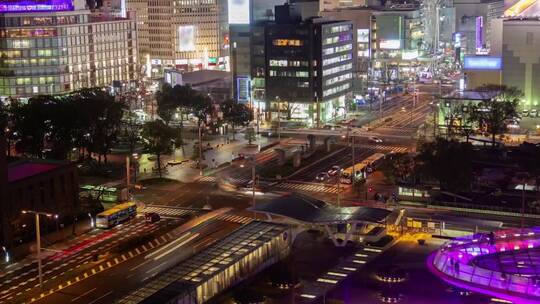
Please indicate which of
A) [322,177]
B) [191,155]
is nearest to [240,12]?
[191,155]

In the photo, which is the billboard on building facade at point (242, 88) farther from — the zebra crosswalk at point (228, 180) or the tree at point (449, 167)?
the tree at point (449, 167)

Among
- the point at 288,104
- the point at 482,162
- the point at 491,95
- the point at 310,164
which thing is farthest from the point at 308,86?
the point at 482,162

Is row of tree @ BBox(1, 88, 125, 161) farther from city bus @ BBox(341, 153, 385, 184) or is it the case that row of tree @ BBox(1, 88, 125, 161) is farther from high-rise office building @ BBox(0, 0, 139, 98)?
high-rise office building @ BBox(0, 0, 139, 98)

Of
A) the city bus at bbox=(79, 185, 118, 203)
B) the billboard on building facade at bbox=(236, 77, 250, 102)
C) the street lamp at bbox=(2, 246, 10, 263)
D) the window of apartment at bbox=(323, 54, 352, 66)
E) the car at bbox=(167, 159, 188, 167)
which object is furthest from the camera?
the billboard on building facade at bbox=(236, 77, 250, 102)

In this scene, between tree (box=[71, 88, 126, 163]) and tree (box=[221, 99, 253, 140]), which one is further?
tree (box=[221, 99, 253, 140])

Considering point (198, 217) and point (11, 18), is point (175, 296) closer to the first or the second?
point (198, 217)

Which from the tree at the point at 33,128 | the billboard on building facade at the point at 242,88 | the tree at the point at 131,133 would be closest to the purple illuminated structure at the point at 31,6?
the tree at the point at 131,133

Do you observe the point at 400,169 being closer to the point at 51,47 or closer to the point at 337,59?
the point at 337,59

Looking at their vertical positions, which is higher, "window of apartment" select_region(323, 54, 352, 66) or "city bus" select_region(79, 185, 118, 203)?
"window of apartment" select_region(323, 54, 352, 66)

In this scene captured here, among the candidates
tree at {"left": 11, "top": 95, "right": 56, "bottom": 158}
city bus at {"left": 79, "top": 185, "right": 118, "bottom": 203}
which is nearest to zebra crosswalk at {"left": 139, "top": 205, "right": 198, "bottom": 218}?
city bus at {"left": 79, "top": 185, "right": 118, "bottom": 203}
